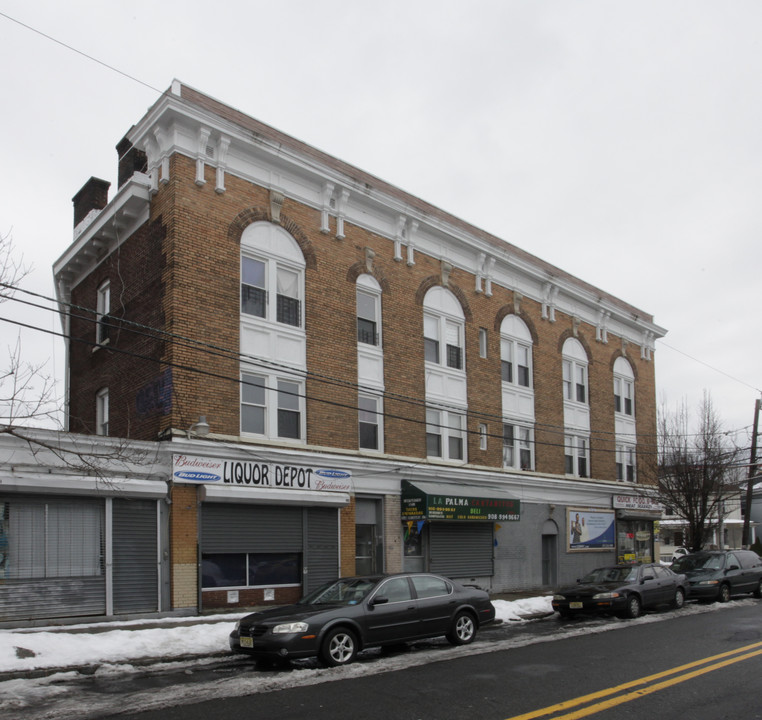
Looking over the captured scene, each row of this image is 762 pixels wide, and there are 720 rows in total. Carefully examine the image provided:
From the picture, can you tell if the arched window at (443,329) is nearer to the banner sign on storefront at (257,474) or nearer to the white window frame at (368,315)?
the white window frame at (368,315)

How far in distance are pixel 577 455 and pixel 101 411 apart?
1742 cm

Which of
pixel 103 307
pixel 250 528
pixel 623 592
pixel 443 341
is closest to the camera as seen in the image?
pixel 623 592

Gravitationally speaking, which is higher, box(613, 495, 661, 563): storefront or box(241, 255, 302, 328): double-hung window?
box(241, 255, 302, 328): double-hung window

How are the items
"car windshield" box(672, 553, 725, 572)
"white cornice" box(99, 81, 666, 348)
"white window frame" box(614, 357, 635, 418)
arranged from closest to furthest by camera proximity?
1. "white cornice" box(99, 81, 666, 348)
2. "car windshield" box(672, 553, 725, 572)
3. "white window frame" box(614, 357, 635, 418)

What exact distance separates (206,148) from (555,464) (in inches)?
651

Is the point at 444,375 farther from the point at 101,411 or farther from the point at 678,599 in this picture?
the point at 101,411

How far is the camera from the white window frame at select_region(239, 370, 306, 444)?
18.5 m

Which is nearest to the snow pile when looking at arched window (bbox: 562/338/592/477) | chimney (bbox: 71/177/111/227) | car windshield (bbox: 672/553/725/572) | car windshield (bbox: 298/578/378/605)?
car windshield (bbox: 298/578/378/605)

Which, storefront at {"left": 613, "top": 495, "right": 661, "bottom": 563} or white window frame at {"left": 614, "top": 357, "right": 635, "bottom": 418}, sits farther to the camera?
white window frame at {"left": 614, "top": 357, "right": 635, "bottom": 418}

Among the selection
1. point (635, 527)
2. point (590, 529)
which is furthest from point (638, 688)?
point (635, 527)

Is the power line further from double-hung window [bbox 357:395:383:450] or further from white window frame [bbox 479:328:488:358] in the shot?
white window frame [bbox 479:328:488:358]

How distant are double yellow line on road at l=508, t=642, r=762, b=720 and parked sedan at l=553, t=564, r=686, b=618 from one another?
5.25m

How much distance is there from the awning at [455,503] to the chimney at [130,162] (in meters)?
11.1

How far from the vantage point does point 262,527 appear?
59.2 ft
